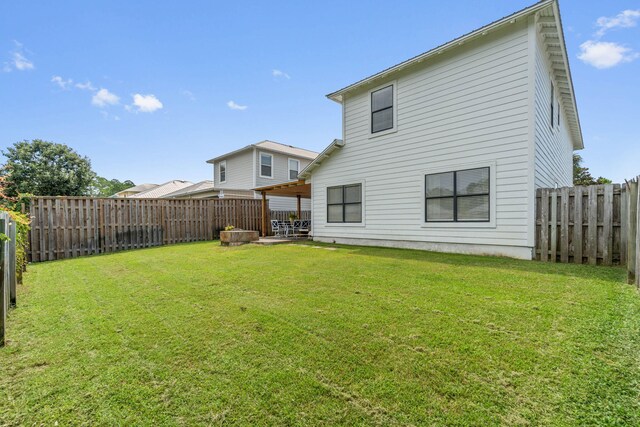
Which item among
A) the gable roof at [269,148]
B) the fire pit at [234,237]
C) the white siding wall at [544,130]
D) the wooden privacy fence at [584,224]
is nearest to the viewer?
the wooden privacy fence at [584,224]

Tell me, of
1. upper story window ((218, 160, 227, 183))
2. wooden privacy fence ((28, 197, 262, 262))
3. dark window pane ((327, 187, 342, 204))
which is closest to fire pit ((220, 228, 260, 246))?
wooden privacy fence ((28, 197, 262, 262))

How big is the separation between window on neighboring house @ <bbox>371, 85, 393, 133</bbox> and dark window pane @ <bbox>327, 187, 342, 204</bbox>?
8.45ft

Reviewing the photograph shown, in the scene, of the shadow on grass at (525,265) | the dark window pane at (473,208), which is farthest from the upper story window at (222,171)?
the dark window pane at (473,208)

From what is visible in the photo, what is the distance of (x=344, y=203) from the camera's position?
10867mm

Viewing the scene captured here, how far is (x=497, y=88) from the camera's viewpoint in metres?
7.33

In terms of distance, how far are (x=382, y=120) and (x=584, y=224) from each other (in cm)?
613

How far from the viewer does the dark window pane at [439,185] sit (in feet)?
26.6

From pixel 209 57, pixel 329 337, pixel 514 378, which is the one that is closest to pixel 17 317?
pixel 329 337

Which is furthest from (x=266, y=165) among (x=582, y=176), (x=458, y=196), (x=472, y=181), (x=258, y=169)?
(x=582, y=176)

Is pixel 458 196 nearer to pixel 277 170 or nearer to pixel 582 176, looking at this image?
pixel 277 170

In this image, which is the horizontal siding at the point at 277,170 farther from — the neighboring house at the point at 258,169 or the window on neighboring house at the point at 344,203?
the window on neighboring house at the point at 344,203

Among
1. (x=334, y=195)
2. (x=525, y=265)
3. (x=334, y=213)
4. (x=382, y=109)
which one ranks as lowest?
(x=525, y=265)

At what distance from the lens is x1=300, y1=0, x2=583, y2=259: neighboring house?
273 inches

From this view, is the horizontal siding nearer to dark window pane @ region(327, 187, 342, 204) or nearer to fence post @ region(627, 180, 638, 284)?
dark window pane @ region(327, 187, 342, 204)
